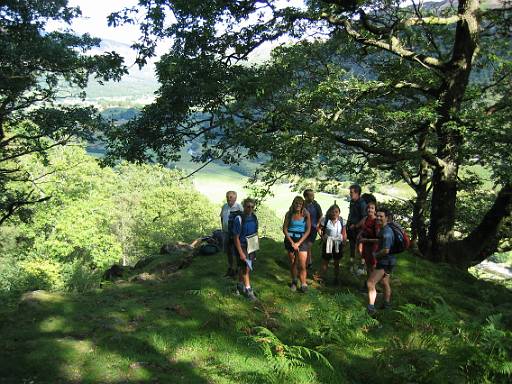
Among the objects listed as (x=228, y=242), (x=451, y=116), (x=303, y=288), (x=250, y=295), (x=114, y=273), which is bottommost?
(x=114, y=273)

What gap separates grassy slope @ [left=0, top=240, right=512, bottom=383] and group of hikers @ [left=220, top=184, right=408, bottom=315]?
2.09 feet

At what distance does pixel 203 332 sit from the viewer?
838 centimetres

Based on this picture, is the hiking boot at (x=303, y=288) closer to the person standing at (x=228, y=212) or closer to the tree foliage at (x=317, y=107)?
the person standing at (x=228, y=212)

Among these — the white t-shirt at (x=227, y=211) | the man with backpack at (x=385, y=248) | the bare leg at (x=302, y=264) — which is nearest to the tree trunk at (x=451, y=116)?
the man with backpack at (x=385, y=248)

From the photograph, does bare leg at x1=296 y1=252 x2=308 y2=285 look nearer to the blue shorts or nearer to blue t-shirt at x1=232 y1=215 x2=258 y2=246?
blue t-shirt at x1=232 y1=215 x2=258 y2=246

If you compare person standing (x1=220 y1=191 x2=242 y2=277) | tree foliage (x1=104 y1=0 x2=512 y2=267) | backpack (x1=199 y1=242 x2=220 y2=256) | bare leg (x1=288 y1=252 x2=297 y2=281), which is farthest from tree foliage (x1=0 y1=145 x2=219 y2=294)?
bare leg (x1=288 y1=252 x2=297 y2=281)

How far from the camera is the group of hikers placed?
29.7 feet

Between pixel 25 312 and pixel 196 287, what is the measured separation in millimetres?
4034

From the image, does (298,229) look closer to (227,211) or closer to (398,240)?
(227,211)

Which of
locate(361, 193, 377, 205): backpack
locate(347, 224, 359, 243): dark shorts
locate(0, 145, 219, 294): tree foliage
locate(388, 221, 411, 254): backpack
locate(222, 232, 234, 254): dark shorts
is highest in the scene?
locate(361, 193, 377, 205): backpack

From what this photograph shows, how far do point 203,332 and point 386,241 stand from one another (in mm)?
4299

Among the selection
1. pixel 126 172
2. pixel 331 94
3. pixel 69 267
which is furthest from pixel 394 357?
pixel 126 172

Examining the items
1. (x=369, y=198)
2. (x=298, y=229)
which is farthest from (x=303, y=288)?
(x=369, y=198)

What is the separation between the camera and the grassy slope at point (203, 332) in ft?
21.7
